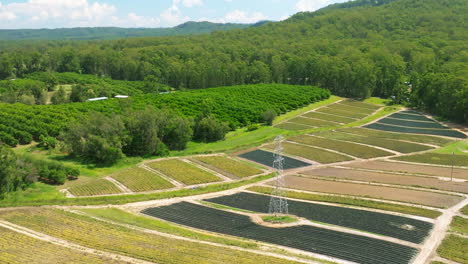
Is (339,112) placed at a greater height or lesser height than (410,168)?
greater

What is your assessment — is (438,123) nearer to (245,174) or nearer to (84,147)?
(245,174)

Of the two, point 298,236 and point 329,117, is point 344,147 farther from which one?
point 298,236

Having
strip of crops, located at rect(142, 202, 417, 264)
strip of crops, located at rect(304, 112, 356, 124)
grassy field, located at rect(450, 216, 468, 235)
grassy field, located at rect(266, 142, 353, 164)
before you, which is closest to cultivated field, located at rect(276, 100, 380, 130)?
strip of crops, located at rect(304, 112, 356, 124)

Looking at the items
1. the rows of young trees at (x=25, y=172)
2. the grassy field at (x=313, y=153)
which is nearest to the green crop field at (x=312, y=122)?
the grassy field at (x=313, y=153)

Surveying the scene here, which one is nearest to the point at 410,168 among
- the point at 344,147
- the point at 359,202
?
the point at 344,147

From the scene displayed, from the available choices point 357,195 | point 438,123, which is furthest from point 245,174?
point 438,123

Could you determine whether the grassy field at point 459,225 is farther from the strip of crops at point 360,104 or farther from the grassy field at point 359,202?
the strip of crops at point 360,104
